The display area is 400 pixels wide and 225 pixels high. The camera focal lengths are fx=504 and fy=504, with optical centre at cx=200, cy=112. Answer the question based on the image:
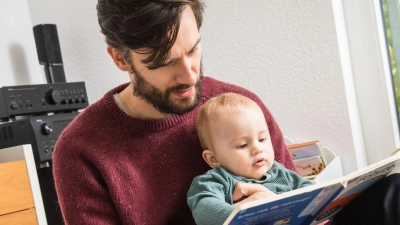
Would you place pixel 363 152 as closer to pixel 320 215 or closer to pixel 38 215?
pixel 320 215

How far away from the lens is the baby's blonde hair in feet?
4.07

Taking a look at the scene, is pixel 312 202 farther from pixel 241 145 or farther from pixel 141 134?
pixel 141 134

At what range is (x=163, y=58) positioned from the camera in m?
1.13

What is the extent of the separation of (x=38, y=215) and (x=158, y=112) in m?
0.77

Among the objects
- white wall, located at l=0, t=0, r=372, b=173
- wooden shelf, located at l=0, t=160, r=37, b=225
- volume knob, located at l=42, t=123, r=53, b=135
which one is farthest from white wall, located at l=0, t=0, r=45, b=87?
white wall, located at l=0, t=0, r=372, b=173

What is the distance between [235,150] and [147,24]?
365 mm

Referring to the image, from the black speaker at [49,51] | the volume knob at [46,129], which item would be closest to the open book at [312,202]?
the volume knob at [46,129]

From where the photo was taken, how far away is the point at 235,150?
1.21m

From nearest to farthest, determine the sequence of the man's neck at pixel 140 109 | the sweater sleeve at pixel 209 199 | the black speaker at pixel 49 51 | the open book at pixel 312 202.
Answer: the open book at pixel 312 202, the sweater sleeve at pixel 209 199, the man's neck at pixel 140 109, the black speaker at pixel 49 51

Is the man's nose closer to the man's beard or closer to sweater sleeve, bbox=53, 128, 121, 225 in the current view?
the man's beard

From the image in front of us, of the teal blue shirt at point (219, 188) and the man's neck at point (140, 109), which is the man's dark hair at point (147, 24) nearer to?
the man's neck at point (140, 109)

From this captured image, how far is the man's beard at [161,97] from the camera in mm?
1201

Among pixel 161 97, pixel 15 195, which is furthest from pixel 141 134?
pixel 15 195

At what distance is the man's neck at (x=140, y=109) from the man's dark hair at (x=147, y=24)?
0.14m
